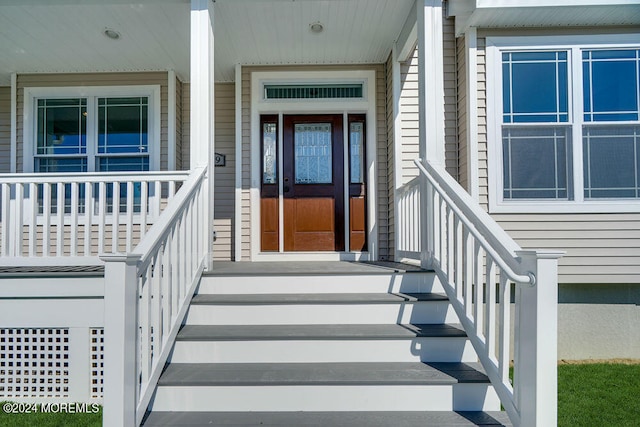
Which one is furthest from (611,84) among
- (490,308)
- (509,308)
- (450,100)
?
(490,308)

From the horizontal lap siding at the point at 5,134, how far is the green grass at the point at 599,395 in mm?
6403

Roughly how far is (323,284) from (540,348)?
5.18 feet

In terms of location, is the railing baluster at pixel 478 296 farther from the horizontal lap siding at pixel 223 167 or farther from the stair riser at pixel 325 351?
the horizontal lap siding at pixel 223 167

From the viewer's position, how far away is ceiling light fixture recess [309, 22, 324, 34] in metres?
4.38

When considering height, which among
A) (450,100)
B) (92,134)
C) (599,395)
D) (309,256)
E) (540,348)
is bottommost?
(599,395)

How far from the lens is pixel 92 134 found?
5.44m

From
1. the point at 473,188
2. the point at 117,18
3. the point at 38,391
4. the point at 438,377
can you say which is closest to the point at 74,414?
the point at 38,391

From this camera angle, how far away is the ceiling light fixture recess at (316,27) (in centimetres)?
438

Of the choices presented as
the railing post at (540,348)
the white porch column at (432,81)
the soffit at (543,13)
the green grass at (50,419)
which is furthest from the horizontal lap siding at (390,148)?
the green grass at (50,419)

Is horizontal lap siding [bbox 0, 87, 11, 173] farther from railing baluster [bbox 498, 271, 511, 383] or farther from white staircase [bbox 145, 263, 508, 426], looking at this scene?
railing baluster [bbox 498, 271, 511, 383]

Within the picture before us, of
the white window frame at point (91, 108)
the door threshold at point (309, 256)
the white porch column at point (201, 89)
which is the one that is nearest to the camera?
the white porch column at point (201, 89)

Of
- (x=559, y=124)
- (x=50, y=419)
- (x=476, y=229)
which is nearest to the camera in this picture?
(x=476, y=229)

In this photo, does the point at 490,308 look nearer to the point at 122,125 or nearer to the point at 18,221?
the point at 18,221

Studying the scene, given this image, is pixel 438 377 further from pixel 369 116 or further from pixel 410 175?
pixel 369 116
